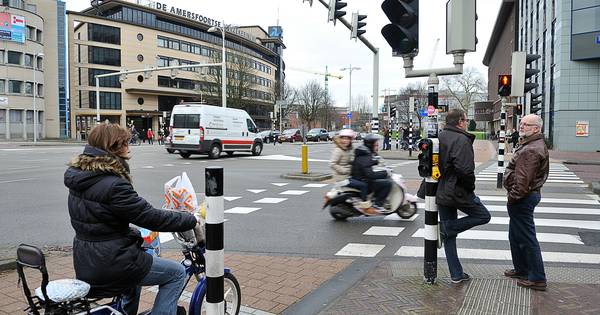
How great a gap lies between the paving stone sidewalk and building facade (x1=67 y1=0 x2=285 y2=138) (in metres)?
55.6

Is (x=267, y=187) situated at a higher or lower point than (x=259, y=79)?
lower

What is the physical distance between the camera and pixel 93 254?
271 centimetres

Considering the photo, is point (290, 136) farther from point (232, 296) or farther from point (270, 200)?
point (232, 296)

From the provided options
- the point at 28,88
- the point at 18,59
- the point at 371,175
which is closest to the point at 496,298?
the point at 371,175

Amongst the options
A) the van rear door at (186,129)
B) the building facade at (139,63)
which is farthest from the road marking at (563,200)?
the building facade at (139,63)

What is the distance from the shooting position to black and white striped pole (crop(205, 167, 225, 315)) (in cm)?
280

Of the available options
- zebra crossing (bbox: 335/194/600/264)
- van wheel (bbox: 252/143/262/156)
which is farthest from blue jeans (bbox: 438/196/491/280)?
van wheel (bbox: 252/143/262/156)

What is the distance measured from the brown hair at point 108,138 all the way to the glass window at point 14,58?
194ft

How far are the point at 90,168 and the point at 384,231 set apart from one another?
216 inches

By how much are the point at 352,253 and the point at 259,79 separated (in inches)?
3507

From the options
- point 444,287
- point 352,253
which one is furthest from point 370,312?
point 352,253

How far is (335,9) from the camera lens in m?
14.2

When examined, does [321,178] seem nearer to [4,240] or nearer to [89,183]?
[4,240]

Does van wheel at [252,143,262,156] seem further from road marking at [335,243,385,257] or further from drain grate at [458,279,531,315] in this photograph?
drain grate at [458,279,531,315]
